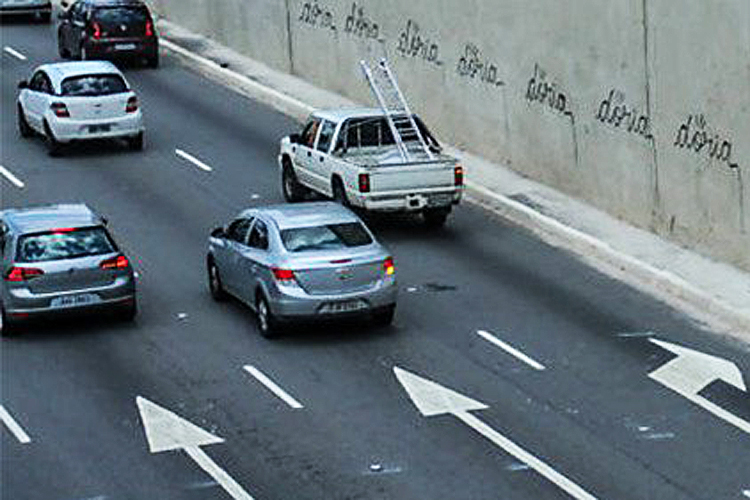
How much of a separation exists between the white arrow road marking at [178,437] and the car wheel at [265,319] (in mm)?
2899

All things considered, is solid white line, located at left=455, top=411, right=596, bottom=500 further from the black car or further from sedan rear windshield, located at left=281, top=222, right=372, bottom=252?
the black car

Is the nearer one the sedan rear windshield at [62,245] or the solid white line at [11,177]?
the sedan rear windshield at [62,245]

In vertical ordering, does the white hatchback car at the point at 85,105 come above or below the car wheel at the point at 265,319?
below

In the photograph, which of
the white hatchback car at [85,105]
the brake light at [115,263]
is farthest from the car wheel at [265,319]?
the white hatchback car at [85,105]

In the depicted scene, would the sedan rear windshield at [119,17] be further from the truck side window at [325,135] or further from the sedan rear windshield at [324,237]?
the sedan rear windshield at [324,237]

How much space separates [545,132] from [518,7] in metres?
2.45

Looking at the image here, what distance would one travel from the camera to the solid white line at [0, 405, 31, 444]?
20.8 m

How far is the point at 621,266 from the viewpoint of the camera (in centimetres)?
2861

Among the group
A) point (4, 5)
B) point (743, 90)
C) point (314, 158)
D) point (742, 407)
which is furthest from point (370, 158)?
point (4, 5)

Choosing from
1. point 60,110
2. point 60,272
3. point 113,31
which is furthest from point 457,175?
point 113,31

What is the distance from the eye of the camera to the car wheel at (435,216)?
30844 mm

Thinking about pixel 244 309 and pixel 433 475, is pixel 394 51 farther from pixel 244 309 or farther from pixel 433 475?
pixel 433 475

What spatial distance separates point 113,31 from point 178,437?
94.3 ft

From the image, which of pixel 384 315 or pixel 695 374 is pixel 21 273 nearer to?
pixel 384 315
